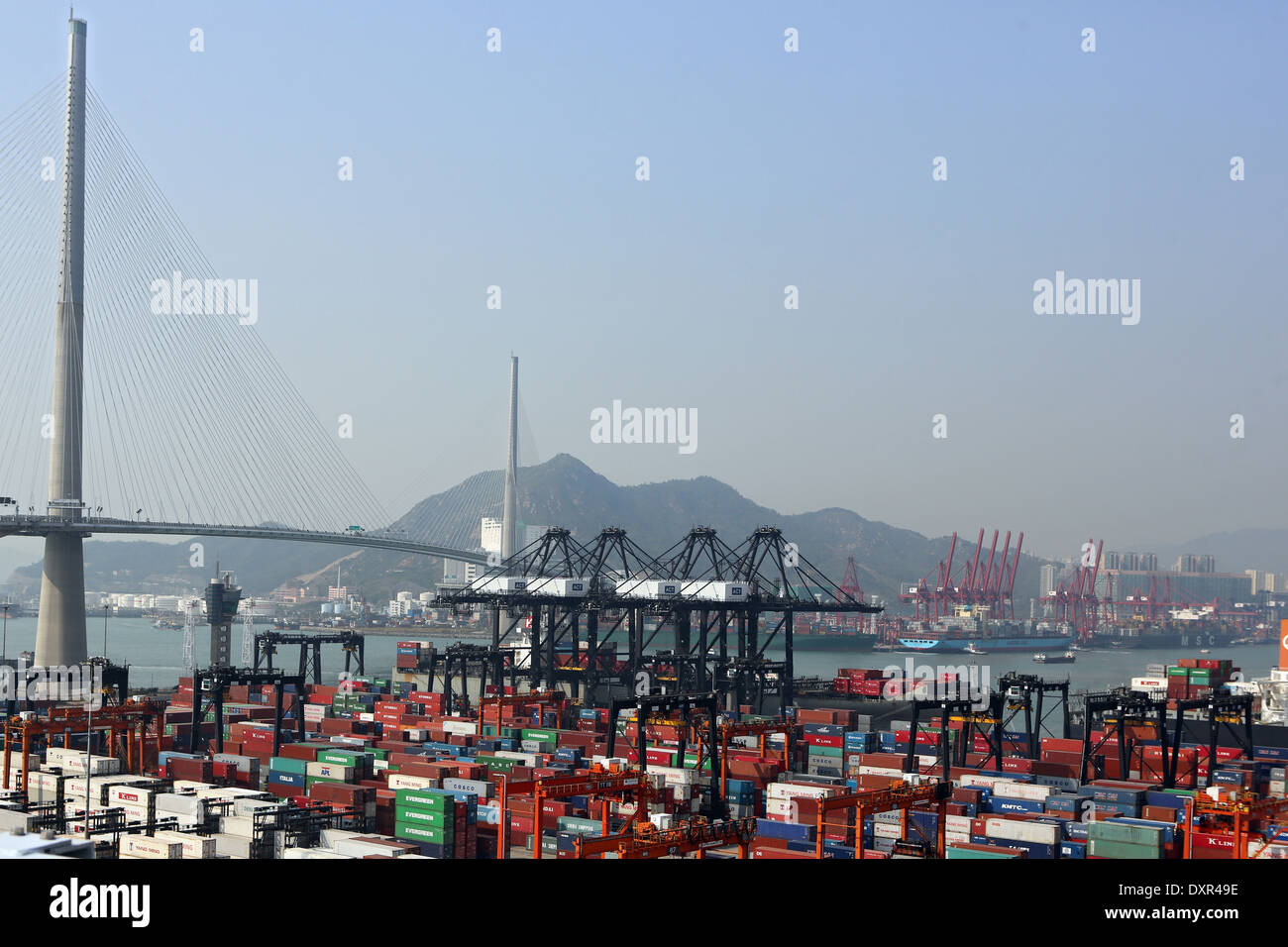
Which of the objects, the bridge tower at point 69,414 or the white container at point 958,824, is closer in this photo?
the white container at point 958,824

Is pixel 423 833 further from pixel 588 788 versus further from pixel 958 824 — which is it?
pixel 958 824

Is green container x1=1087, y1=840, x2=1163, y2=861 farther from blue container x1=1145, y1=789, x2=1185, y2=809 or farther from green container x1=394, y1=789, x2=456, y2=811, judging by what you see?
green container x1=394, y1=789, x2=456, y2=811


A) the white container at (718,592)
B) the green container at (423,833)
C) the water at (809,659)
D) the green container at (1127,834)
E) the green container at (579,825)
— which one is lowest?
the water at (809,659)

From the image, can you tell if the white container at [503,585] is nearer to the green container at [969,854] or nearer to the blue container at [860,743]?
the blue container at [860,743]

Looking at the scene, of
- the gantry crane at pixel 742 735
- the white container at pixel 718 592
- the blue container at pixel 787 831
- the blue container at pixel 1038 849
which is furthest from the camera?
the white container at pixel 718 592

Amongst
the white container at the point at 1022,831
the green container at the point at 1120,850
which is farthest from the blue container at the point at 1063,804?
the green container at the point at 1120,850

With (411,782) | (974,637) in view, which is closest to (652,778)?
(411,782)
